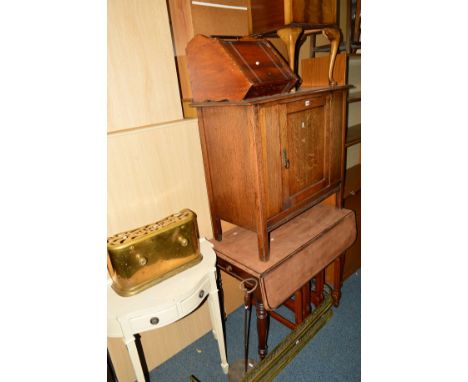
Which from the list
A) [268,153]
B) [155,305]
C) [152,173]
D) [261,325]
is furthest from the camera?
[261,325]

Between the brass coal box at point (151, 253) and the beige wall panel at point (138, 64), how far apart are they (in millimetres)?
641

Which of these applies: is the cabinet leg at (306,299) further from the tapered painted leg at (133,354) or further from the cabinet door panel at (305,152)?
the tapered painted leg at (133,354)

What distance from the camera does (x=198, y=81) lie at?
5.66ft

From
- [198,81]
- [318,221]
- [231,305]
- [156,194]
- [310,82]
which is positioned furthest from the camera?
[231,305]

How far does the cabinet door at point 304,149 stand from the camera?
1.69 m

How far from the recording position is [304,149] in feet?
6.00

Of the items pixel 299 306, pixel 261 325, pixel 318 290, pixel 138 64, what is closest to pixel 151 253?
pixel 261 325

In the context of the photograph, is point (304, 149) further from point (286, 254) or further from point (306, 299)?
point (306, 299)

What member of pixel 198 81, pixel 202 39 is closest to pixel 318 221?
pixel 198 81

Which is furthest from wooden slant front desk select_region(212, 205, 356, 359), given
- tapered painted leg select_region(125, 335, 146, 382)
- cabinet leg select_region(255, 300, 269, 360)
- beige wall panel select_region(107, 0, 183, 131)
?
beige wall panel select_region(107, 0, 183, 131)

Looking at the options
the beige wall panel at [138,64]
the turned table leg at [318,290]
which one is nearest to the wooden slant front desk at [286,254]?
the turned table leg at [318,290]

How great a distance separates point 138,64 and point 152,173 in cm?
64

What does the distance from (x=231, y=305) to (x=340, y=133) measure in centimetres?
178

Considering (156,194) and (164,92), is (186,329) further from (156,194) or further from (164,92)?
(164,92)
